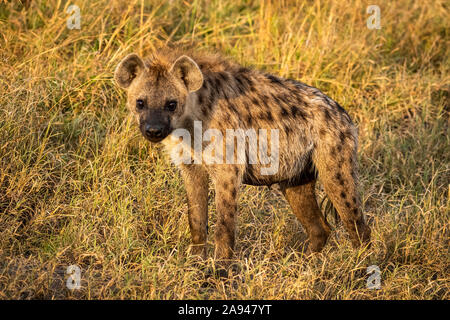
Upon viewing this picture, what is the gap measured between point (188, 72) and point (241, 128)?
1.54ft

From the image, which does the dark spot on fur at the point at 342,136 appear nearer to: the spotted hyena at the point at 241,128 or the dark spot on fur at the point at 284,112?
the spotted hyena at the point at 241,128

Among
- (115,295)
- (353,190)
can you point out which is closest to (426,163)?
(353,190)

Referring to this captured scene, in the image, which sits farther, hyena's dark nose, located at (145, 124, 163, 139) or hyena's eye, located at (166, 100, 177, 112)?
hyena's eye, located at (166, 100, 177, 112)

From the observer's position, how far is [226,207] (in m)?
3.88

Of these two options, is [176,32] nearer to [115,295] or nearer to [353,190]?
[353,190]

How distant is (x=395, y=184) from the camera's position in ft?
17.5

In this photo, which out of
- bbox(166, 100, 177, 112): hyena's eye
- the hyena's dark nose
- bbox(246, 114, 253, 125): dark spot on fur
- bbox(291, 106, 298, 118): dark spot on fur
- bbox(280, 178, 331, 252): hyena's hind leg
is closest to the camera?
the hyena's dark nose

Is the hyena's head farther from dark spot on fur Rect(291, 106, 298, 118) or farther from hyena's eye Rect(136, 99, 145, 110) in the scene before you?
dark spot on fur Rect(291, 106, 298, 118)

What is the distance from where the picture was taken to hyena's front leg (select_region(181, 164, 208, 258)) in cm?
406

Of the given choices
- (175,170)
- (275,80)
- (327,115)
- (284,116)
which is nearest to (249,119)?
(284,116)

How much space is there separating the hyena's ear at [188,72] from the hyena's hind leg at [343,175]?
0.87m

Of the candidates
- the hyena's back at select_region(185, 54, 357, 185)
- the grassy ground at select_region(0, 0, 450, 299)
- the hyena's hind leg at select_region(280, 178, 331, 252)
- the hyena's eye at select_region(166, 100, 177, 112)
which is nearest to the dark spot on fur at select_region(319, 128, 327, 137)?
the hyena's back at select_region(185, 54, 357, 185)

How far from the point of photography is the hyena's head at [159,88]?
12.2 ft
